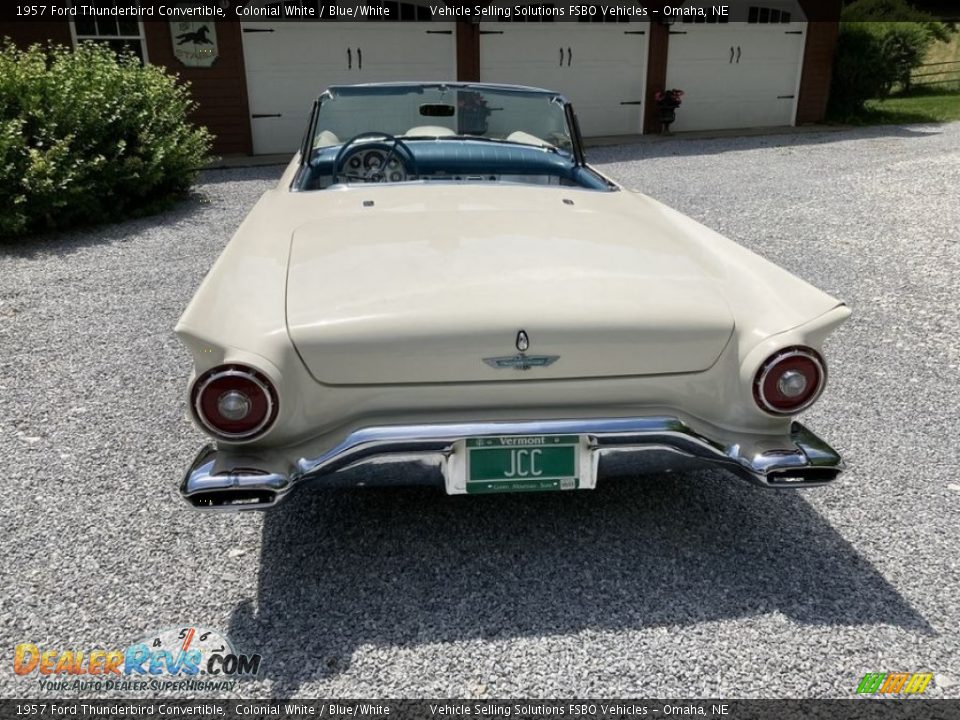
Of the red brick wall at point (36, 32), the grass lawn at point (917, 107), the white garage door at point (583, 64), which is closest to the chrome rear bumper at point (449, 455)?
the red brick wall at point (36, 32)

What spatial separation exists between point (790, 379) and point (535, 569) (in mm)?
941

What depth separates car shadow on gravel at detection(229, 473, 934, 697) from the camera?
215cm

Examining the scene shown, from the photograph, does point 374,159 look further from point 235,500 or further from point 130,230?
point 130,230

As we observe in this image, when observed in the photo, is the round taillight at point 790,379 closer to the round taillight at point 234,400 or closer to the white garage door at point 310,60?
the round taillight at point 234,400

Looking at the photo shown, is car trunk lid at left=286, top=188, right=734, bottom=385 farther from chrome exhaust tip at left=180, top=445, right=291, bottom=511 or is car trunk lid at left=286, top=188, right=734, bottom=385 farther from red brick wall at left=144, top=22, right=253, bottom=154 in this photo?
red brick wall at left=144, top=22, right=253, bottom=154

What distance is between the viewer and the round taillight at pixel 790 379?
211cm

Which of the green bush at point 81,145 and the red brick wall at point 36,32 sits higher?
the red brick wall at point 36,32

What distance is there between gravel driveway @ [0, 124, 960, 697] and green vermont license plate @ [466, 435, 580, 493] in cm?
37

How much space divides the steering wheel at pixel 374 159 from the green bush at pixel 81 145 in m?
3.97

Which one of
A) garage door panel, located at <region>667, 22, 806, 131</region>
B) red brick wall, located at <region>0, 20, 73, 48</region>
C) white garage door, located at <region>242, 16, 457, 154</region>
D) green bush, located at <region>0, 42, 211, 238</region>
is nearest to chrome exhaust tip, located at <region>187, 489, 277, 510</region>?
green bush, located at <region>0, 42, 211, 238</region>

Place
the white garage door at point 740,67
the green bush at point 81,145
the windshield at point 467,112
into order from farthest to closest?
1. the white garage door at point 740,67
2. the green bush at point 81,145
3. the windshield at point 467,112

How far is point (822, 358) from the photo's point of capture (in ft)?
6.99

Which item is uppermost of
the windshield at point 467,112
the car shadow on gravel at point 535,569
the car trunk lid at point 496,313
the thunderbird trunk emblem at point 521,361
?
the windshield at point 467,112

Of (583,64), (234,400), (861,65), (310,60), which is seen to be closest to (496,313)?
(234,400)
